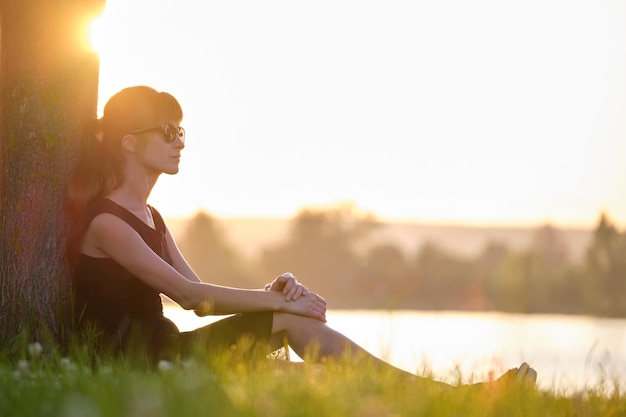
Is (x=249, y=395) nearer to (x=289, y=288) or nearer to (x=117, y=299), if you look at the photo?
(x=289, y=288)

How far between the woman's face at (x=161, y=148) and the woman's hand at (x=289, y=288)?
0.96 meters

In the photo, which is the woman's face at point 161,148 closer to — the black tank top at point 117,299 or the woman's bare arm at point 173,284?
the black tank top at point 117,299

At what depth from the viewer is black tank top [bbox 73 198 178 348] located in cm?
548

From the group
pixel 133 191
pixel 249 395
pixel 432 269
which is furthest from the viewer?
pixel 432 269

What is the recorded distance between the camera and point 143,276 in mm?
5465

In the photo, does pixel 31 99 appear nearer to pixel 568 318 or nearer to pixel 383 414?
pixel 383 414

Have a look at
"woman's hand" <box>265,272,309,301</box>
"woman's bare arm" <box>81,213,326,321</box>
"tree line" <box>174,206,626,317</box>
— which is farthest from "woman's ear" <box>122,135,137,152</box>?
"tree line" <box>174,206,626,317</box>

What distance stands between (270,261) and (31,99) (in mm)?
Result: 105155

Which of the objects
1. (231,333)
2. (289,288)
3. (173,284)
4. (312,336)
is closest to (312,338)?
(312,336)

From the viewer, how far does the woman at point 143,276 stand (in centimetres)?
542

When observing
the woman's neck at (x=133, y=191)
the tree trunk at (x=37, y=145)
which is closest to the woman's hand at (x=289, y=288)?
the woman's neck at (x=133, y=191)

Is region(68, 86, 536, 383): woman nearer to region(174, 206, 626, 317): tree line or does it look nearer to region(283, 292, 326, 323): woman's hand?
region(283, 292, 326, 323): woman's hand

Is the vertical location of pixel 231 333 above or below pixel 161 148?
below

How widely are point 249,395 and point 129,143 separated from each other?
2.44 m
